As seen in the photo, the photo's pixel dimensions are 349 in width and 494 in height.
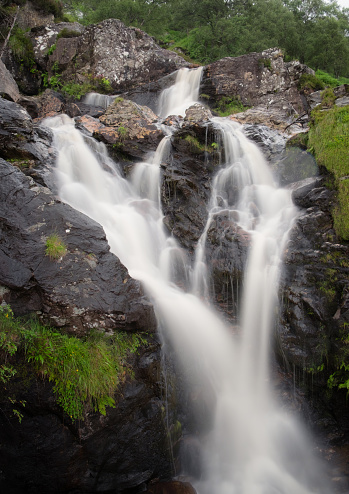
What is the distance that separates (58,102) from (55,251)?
10744 mm

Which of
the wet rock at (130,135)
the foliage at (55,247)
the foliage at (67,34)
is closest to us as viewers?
the foliage at (55,247)

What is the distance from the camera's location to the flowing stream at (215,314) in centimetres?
489

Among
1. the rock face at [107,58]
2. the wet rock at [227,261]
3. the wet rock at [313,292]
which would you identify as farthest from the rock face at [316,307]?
the rock face at [107,58]

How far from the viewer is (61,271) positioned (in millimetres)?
4633

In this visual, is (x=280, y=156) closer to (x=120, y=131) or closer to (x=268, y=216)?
(x=268, y=216)

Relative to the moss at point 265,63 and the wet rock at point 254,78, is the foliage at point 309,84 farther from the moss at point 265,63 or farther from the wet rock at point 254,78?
the moss at point 265,63

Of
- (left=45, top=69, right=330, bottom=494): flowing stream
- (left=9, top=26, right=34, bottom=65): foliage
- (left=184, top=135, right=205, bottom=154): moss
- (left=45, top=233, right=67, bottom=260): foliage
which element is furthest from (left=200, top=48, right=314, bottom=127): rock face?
(left=45, top=233, right=67, bottom=260): foliage

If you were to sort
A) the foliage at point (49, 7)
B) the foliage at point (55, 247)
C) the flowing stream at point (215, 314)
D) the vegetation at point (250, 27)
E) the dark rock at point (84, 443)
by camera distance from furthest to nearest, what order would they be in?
1. the vegetation at point (250, 27)
2. the foliage at point (49, 7)
3. the flowing stream at point (215, 314)
4. the foliage at point (55, 247)
5. the dark rock at point (84, 443)

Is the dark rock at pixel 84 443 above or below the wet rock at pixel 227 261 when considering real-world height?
below

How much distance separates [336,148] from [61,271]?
637 cm

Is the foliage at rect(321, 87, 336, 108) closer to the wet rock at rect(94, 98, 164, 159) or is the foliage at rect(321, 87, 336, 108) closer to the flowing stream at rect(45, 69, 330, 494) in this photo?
the flowing stream at rect(45, 69, 330, 494)

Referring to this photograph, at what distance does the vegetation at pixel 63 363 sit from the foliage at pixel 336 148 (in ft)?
15.9

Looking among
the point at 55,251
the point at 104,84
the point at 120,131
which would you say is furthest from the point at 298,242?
the point at 104,84

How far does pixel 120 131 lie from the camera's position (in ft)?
32.0
